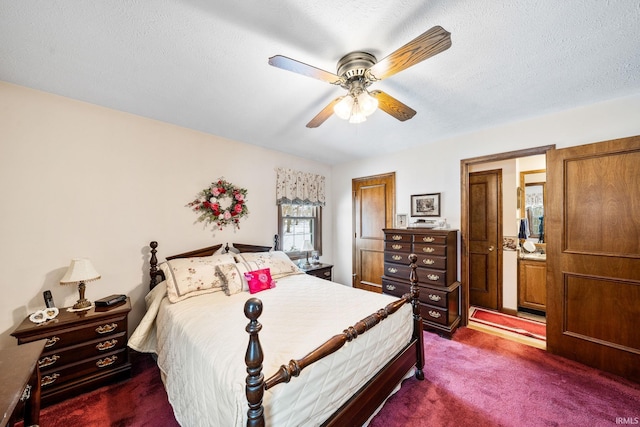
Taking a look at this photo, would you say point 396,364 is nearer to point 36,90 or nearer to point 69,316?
point 69,316

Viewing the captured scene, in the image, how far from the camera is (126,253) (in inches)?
97.1

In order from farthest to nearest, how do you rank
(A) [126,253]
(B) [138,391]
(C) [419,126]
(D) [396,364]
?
1. (C) [419,126]
2. (A) [126,253]
3. (B) [138,391]
4. (D) [396,364]

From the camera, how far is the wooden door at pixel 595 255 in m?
2.10

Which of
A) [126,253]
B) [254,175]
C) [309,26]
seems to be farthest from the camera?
[254,175]

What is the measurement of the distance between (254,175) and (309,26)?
2410 mm

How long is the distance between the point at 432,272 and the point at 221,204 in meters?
2.87

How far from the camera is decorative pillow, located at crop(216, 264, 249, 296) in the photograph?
2.36 meters

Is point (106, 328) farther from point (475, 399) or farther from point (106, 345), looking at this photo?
point (475, 399)

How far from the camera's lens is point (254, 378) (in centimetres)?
97

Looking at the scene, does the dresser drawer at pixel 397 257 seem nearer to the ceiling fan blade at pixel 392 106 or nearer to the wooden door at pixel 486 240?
the wooden door at pixel 486 240

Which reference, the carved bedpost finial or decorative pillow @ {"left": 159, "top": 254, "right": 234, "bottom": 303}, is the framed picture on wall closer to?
decorative pillow @ {"left": 159, "top": 254, "right": 234, "bottom": 303}

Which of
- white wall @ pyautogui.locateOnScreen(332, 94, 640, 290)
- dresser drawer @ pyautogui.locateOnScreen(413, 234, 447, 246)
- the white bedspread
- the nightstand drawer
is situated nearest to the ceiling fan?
white wall @ pyautogui.locateOnScreen(332, 94, 640, 290)

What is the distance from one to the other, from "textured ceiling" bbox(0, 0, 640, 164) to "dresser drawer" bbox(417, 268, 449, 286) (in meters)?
1.85

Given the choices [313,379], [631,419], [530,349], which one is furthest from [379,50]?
[530,349]
